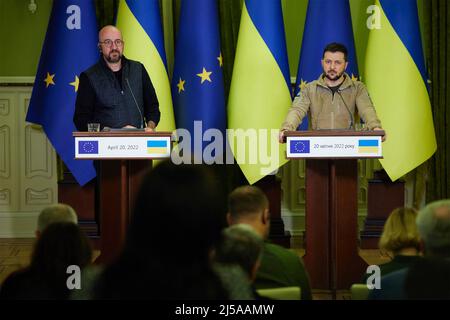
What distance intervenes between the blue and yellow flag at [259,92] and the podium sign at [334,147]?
1.86 meters

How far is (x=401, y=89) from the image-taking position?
7125 mm

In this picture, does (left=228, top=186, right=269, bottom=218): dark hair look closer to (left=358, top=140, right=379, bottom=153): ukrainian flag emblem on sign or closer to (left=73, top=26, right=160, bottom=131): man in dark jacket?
(left=358, top=140, right=379, bottom=153): ukrainian flag emblem on sign

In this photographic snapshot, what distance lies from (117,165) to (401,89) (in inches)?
114

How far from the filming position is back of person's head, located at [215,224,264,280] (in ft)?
8.53

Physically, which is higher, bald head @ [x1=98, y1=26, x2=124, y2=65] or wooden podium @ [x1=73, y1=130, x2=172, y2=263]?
bald head @ [x1=98, y1=26, x2=124, y2=65]

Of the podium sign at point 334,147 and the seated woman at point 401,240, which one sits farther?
the podium sign at point 334,147

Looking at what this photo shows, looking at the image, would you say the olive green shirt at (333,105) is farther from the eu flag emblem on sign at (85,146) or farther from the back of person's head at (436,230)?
the back of person's head at (436,230)

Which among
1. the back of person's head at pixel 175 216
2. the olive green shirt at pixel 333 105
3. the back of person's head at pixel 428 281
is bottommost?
the back of person's head at pixel 428 281

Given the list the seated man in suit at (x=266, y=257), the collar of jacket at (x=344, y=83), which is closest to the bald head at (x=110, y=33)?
the collar of jacket at (x=344, y=83)

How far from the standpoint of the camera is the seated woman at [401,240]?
10.1 ft

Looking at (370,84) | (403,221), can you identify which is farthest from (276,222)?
(403,221)

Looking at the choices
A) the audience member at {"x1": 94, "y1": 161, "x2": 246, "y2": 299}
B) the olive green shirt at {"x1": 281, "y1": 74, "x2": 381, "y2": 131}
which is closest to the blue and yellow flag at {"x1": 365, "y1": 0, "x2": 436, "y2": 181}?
the olive green shirt at {"x1": 281, "y1": 74, "x2": 381, "y2": 131}

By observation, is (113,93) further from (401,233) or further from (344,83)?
(401,233)

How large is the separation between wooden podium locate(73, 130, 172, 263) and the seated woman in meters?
2.20
